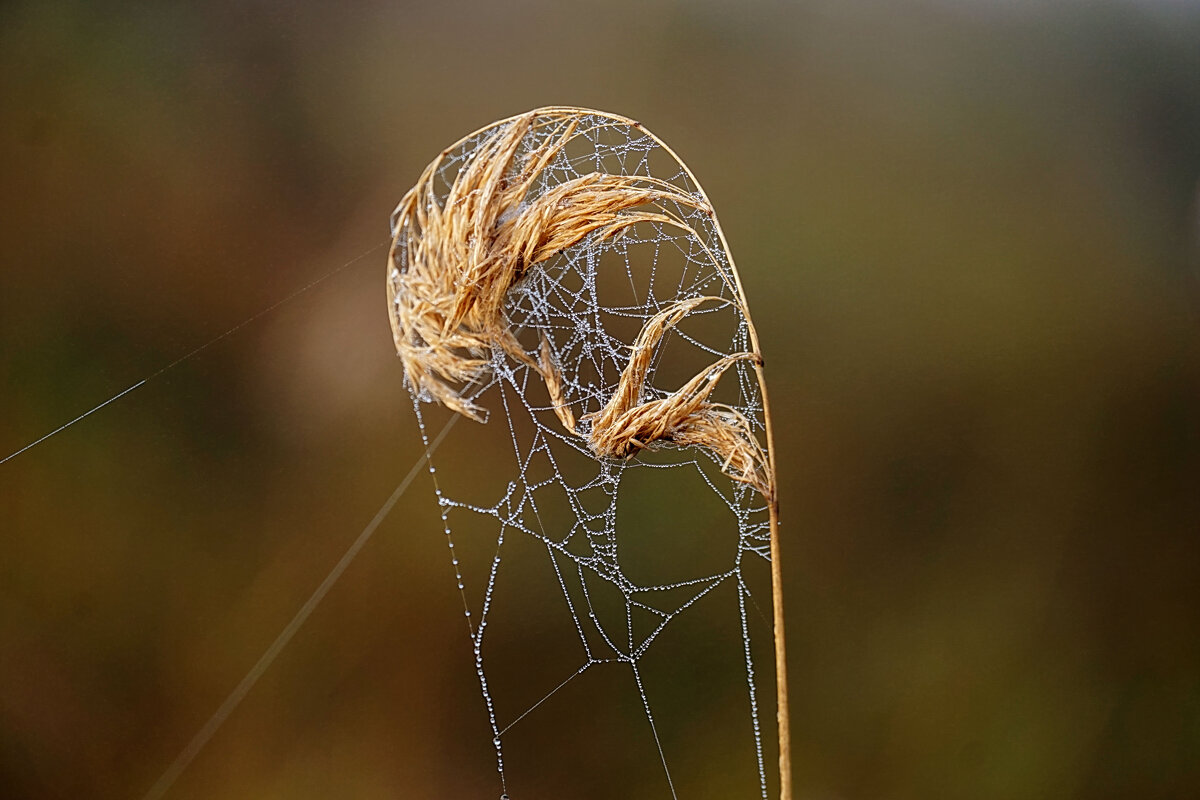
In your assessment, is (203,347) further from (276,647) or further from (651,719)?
(651,719)

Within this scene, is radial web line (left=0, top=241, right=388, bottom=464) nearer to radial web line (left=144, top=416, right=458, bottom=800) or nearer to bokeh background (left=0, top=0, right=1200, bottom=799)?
bokeh background (left=0, top=0, right=1200, bottom=799)

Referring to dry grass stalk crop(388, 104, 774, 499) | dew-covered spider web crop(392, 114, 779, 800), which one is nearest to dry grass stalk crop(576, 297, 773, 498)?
dry grass stalk crop(388, 104, 774, 499)

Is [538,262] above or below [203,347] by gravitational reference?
above

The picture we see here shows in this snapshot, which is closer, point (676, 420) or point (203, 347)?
point (676, 420)

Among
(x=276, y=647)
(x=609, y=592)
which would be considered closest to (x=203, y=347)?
(x=276, y=647)

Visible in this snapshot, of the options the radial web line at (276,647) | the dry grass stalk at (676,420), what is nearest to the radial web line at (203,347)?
the radial web line at (276,647)

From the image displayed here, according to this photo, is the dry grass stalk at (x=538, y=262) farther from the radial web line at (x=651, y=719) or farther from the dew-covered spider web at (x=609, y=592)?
the radial web line at (x=651, y=719)
